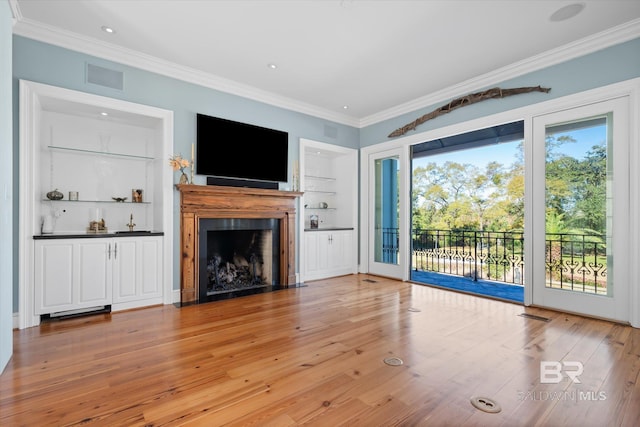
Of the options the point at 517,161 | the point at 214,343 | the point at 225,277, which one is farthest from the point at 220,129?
the point at 517,161

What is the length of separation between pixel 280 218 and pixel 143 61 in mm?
2720

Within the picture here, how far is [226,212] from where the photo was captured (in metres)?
4.30

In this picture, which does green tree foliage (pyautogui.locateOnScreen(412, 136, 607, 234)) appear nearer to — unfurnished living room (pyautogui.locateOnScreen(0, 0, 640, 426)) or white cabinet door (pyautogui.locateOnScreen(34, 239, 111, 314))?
unfurnished living room (pyautogui.locateOnScreen(0, 0, 640, 426))

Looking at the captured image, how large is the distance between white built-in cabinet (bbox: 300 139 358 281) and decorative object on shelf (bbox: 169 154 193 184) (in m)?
1.89

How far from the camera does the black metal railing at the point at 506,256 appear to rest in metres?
3.42

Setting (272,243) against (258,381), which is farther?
(272,243)

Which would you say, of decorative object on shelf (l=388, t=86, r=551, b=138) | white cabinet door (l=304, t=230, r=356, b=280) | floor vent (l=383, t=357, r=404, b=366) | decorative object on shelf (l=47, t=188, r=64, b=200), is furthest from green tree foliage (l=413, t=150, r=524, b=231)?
Answer: decorative object on shelf (l=47, t=188, r=64, b=200)

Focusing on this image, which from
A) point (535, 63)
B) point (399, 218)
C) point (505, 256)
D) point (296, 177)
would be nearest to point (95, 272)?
point (296, 177)

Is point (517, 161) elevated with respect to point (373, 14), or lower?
lower

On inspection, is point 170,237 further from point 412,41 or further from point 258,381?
point 412,41

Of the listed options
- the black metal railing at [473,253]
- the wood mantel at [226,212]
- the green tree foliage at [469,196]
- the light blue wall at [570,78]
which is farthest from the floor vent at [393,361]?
the green tree foliage at [469,196]

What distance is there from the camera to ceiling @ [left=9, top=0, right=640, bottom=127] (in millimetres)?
2807

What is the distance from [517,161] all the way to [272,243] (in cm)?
585

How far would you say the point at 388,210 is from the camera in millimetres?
5727
